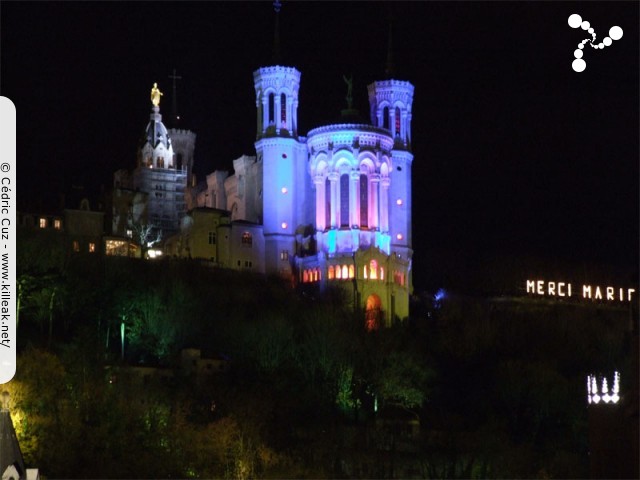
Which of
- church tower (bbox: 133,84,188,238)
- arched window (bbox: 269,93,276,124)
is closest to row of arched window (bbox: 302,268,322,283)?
arched window (bbox: 269,93,276,124)

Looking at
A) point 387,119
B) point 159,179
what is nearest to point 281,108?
point 387,119

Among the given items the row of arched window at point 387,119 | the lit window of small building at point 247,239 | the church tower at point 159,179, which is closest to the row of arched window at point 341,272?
the lit window of small building at point 247,239

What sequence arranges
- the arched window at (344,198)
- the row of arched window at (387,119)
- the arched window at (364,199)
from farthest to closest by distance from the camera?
the row of arched window at (387,119), the arched window at (364,199), the arched window at (344,198)

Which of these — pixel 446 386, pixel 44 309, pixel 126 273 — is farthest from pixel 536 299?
pixel 44 309

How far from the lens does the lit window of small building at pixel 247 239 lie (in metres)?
80.0

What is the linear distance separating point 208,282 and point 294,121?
13.4m

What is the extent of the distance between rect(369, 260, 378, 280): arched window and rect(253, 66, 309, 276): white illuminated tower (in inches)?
206

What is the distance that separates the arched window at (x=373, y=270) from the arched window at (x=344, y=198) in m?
2.85

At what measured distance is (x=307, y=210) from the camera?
8106 centimetres

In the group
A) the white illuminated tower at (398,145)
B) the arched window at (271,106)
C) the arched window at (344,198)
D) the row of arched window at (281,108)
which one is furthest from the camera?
the white illuminated tower at (398,145)

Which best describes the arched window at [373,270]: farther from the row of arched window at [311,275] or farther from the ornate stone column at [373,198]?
the row of arched window at [311,275]

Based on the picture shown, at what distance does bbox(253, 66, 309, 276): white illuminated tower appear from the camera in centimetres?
8012

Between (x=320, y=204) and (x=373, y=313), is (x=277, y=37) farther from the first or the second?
(x=373, y=313)

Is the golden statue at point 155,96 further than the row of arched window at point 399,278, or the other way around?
the golden statue at point 155,96
